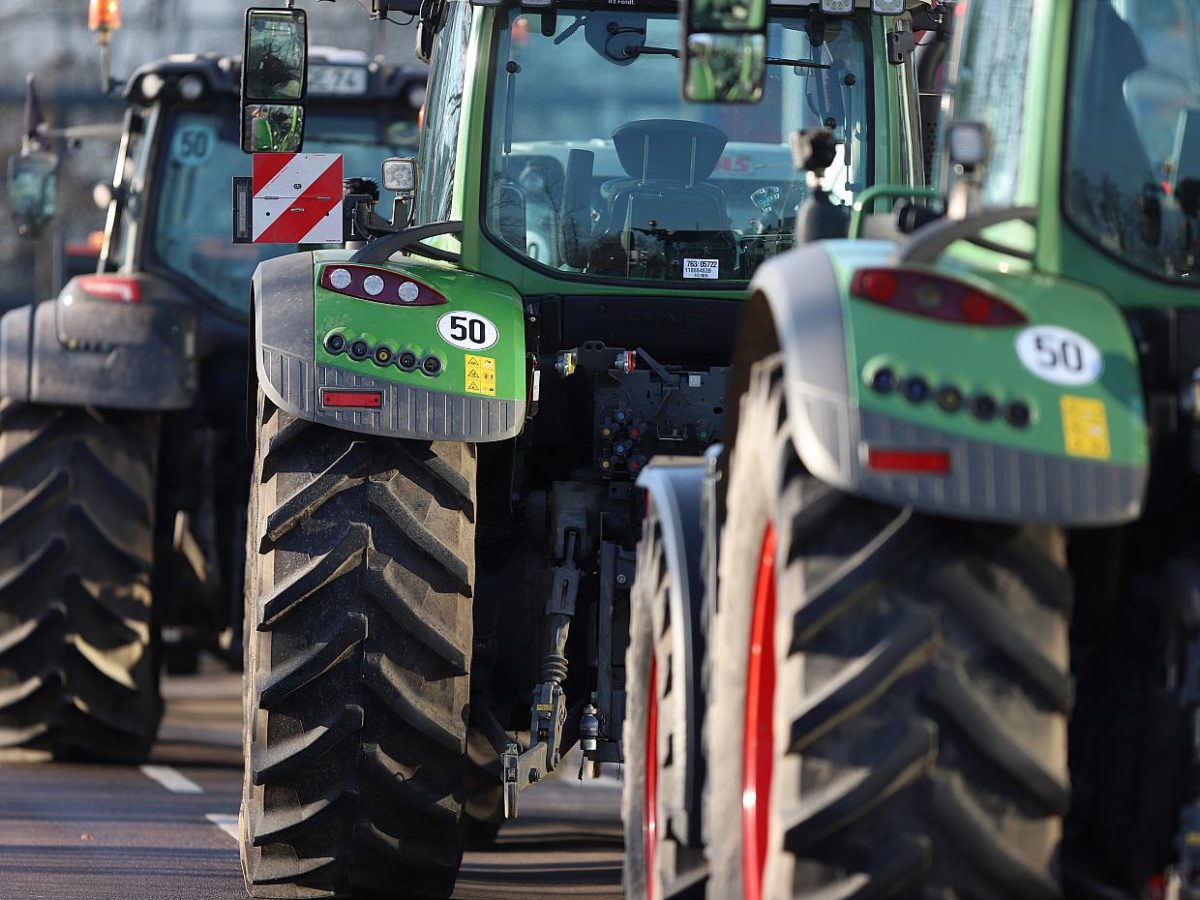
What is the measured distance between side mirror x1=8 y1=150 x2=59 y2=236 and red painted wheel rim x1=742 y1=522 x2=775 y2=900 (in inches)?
369

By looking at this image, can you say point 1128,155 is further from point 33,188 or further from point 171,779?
point 33,188

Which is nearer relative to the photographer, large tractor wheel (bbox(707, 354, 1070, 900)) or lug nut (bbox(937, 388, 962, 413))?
large tractor wheel (bbox(707, 354, 1070, 900))

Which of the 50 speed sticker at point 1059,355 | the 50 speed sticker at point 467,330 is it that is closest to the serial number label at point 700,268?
the 50 speed sticker at point 467,330

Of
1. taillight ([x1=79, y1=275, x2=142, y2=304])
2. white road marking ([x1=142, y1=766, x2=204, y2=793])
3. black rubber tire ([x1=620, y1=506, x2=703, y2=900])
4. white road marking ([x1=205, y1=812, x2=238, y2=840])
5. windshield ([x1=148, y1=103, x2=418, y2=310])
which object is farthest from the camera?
windshield ([x1=148, y1=103, x2=418, y2=310])

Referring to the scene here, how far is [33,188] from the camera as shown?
13.7m

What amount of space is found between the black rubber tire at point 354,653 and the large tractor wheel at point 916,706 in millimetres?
2453

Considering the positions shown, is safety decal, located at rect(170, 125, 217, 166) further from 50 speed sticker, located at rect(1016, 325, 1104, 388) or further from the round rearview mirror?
50 speed sticker, located at rect(1016, 325, 1104, 388)

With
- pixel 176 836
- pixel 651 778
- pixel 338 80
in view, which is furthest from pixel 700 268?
pixel 338 80

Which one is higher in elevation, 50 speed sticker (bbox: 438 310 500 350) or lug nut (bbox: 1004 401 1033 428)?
lug nut (bbox: 1004 401 1033 428)

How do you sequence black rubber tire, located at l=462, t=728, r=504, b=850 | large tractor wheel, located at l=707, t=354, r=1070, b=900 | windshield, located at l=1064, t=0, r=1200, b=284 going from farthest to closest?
black rubber tire, located at l=462, t=728, r=504, b=850, windshield, located at l=1064, t=0, r=1200, b=284, large tractor wheel, located at l=707, t=354, r=1070, b=900

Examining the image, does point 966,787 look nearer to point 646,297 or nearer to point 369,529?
point 369,529

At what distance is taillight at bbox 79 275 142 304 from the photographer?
36.8 ft

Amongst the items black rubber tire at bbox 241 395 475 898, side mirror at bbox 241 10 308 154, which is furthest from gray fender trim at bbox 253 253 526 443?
side mirror at bbox 241 10 308 154

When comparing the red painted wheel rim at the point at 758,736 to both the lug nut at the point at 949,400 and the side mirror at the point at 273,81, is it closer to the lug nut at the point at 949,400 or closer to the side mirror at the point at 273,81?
the lug nut at the point at 949,400
